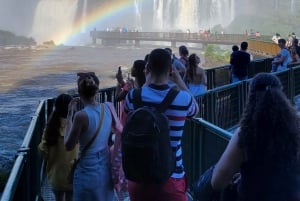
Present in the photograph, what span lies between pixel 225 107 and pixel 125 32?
80579 mm

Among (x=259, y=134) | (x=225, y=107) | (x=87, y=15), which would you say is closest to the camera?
(x=259, y=134)

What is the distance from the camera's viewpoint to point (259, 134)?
100 inches

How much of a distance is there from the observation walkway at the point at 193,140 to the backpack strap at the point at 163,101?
96 centimetres

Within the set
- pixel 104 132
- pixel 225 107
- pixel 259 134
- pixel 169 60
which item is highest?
pixel 169 60

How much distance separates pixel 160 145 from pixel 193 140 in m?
2.34

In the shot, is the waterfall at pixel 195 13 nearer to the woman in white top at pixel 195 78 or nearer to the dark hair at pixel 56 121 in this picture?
the woman in white top at pixel 195 78

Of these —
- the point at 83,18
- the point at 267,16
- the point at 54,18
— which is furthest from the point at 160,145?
the point at 83,18

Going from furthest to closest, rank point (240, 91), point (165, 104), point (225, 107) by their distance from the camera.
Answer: point (240, 91), point (225, 107), point (165, 104)

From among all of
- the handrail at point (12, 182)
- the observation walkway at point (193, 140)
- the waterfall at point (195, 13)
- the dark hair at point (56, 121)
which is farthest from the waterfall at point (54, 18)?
the handrail at point (12, 182)

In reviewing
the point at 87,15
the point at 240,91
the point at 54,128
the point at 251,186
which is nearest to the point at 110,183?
the point at 54,128

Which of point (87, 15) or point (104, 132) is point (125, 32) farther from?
point (104, 132)

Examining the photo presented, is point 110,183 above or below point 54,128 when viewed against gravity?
below

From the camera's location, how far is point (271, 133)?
254 centimetres

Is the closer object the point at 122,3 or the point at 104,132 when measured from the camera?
the point at 104,132
